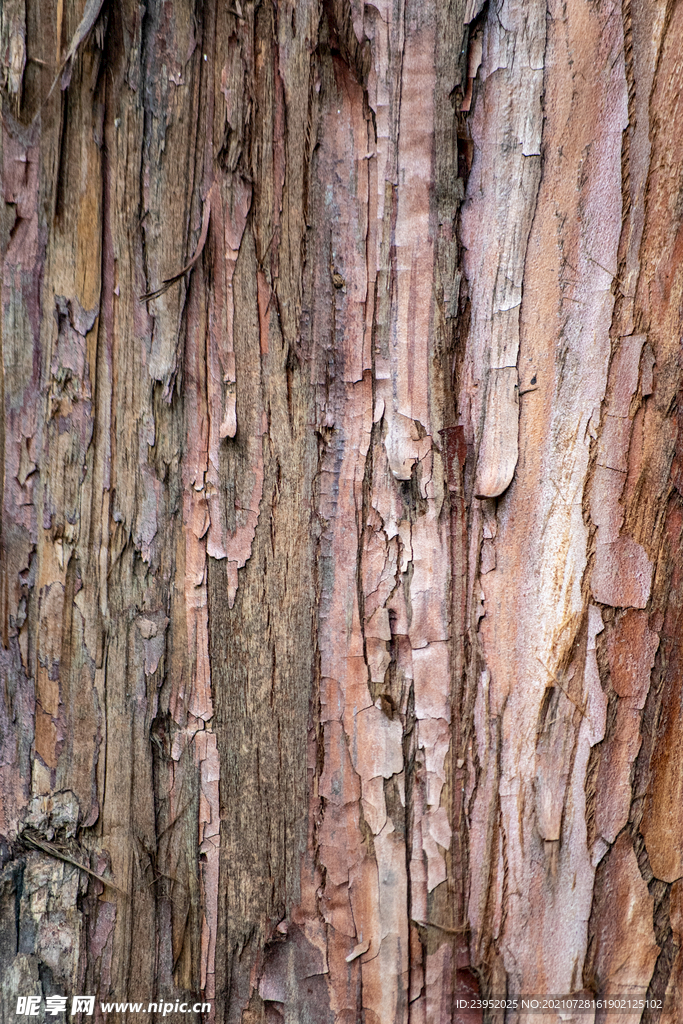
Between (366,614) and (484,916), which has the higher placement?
(366,614)

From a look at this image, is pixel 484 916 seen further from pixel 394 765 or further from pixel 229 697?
pixel 229 697

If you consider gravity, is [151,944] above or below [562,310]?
below

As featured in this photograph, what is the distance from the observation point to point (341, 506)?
0.85m

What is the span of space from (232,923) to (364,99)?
110 cm

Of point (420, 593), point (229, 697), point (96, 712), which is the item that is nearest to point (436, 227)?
point (420, 593)

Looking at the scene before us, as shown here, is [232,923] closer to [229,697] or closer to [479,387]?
[229,697]

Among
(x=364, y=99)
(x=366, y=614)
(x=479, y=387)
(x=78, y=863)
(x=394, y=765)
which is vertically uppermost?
(x=364, y=99)

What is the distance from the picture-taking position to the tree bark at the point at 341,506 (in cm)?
→ 79

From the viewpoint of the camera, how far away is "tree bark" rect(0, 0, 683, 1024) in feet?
2.58

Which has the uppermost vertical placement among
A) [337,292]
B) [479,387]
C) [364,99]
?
[364,99]

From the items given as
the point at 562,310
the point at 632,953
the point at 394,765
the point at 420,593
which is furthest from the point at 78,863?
the point at 562,310

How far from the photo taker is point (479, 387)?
32.3 inches

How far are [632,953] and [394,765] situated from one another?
1.19ft

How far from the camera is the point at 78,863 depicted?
87 centimetres
